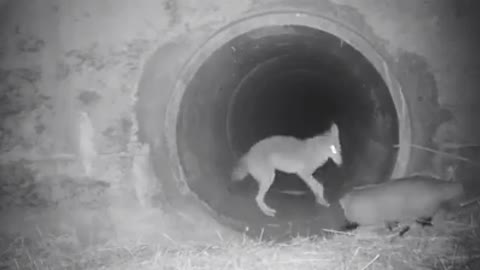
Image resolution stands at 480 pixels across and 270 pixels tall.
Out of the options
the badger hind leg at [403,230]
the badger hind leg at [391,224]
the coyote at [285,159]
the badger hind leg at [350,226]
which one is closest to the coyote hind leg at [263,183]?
the coyote at [285,159]

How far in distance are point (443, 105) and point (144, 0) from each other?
2.84 m

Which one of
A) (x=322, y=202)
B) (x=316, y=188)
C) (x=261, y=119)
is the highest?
(x=261, y=119)

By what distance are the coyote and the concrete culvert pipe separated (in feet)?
0.42

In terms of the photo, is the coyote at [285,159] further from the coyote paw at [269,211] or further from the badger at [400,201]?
the badger at [400,201]

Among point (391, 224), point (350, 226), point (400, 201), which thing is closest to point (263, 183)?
point (350, 226)

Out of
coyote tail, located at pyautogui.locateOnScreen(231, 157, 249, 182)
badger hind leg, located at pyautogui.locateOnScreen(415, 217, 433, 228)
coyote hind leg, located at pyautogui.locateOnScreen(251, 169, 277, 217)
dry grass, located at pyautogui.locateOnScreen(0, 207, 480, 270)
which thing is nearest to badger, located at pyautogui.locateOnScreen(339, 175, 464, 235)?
badger hind leg, located at pyautogui.locateOnScreen(415, 217, 433, 228)

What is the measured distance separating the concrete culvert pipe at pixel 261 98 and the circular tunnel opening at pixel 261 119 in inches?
0.4

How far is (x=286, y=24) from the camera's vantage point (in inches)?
197

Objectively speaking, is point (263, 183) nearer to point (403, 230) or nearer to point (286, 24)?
point (403, 230)

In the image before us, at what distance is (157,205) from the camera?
17.3 ft

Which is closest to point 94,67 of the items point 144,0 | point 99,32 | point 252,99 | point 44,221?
point 99,32

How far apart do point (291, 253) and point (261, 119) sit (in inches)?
106

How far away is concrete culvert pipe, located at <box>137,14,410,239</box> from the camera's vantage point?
16.5 ft

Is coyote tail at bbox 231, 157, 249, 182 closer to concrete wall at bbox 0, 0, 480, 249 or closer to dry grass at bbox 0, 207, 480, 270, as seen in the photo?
concrete wall at bbox 0, 0, 480, 249
